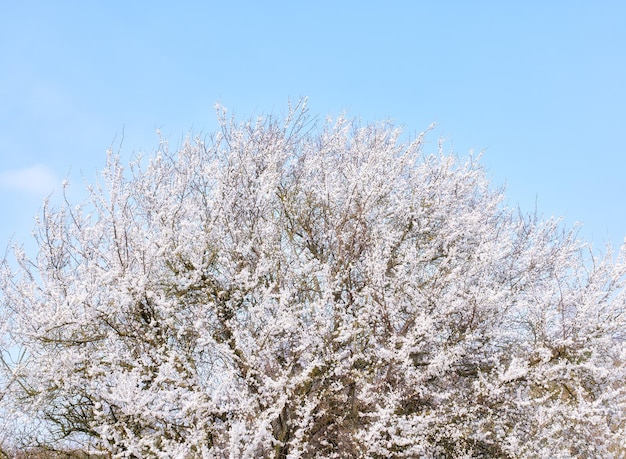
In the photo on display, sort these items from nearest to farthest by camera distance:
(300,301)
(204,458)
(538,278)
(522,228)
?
(204,458) → (300,301) → (538,278) → (522,228)

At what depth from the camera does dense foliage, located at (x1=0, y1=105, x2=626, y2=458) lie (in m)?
8.09

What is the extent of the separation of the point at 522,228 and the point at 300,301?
623cm

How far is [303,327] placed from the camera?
8773 millimetres

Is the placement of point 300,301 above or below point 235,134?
below

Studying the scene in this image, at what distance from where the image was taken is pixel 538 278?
36.6 ft

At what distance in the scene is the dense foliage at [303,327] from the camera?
8.09 meters

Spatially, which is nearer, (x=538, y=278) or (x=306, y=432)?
(x=306, y=432)

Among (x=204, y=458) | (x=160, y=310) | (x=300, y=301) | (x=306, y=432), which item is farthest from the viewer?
(x=300, y=301)

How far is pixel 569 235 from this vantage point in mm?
13062

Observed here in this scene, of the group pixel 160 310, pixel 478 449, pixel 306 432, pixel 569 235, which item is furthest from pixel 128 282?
pixel 569 235

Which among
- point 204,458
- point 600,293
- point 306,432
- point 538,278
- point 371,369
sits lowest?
point 204,458

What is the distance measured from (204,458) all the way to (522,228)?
351 inches

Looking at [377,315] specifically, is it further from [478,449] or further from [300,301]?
[478,449]

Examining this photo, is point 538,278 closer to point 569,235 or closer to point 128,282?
point 569,235
